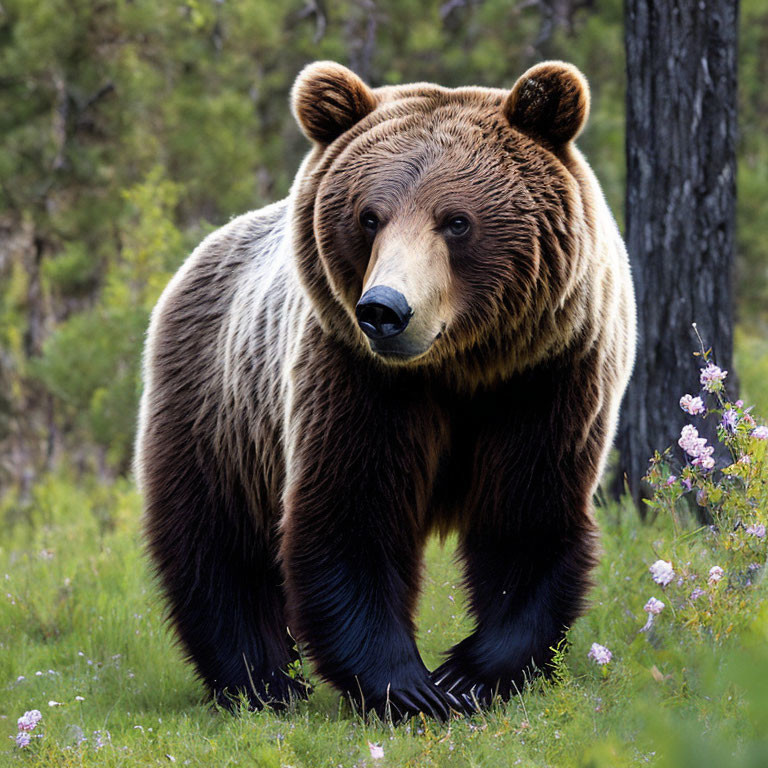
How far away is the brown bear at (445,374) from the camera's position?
3.38 metres

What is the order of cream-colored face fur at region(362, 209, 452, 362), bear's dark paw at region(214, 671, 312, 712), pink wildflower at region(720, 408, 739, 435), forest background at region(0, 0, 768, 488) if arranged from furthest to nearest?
forest background at region(0, 0, 768, 488) → bear's dark paw at region(214, 671, 312, 712) → pink wildflower at region(720, 408, 739, 435) → cream-colored face fur at region(362, 209, 452, 362)

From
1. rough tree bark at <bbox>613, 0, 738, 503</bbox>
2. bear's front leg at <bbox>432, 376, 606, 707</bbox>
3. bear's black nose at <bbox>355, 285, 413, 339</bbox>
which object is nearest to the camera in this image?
bear's black nose at <bbox>355, 285, 413, 339</bbox>

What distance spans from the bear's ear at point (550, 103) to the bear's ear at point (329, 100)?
0.51 m

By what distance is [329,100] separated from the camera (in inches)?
145

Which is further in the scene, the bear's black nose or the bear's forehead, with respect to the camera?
the bear's forehead

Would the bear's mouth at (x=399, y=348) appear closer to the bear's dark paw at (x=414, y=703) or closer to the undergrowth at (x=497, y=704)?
the undergrowth at (x=497, y=704)

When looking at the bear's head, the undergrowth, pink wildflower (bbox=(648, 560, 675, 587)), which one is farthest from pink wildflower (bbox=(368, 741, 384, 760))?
the bear's head

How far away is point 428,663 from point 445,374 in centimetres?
142

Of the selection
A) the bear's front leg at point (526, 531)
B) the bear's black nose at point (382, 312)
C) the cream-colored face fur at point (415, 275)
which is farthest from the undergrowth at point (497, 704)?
the bear's black nose at point (382, 312)

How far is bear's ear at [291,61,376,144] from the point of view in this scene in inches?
144

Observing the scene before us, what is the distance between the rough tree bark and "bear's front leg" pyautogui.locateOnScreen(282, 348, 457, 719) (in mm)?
2332

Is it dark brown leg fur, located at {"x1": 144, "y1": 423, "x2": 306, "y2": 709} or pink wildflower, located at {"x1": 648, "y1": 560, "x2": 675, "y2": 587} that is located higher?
pink wildflower, located at {"x1": 648, "y1": 560, "x2": 675, "y2": 587}

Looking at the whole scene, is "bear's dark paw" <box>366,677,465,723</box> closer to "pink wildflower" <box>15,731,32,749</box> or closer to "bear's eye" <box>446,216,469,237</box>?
"pink wildflower" <box>15,731,32,749</box>

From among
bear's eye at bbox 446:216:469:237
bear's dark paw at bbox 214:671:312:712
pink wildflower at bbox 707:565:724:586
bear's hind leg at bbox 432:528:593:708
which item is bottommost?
bear's dark paw at bbox 214:671:312:712
